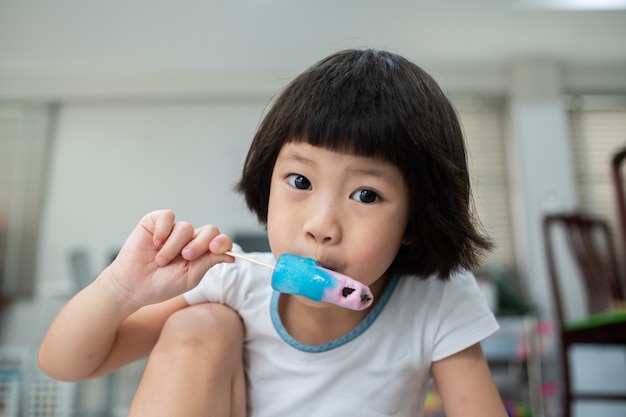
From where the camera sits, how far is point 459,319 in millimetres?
732

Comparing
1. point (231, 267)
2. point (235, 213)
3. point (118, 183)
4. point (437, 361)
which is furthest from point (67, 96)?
point (437, 361)

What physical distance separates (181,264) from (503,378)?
263 centimetres

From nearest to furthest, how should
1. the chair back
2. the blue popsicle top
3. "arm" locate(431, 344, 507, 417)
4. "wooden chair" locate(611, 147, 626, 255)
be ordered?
the blue popsicle top → "arm" locate(431, 344, 507, 417) → "wooden chair" locate(611, 147, 626, 255) → the chair back

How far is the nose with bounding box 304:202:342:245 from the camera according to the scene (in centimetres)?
59

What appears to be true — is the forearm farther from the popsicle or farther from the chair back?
the chair back

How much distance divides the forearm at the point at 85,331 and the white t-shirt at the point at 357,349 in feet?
0.44

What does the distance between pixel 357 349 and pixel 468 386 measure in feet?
0.54

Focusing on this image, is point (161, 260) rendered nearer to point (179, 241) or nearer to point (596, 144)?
point (179, 241)

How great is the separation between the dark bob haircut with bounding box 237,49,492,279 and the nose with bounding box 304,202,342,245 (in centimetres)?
8

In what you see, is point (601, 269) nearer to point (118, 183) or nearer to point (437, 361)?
point (437, 361)

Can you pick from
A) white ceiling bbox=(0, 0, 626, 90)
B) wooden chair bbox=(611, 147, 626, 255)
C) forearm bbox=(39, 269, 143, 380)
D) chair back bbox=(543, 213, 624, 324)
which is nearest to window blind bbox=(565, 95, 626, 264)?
white ceiling bbox=(0, 0, 626, 90)

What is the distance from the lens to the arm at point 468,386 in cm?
67

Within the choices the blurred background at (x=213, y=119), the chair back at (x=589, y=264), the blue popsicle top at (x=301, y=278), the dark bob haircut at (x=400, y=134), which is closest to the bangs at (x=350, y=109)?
the dark bob haircut at (x=400, y=134)

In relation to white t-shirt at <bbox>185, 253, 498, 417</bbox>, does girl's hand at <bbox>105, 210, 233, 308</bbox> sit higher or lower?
higher
